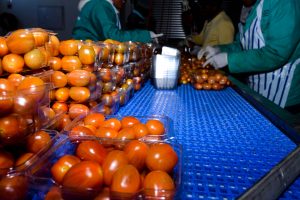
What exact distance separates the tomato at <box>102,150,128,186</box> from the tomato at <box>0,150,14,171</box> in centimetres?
21

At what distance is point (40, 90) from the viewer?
727 mm

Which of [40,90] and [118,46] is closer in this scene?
[40,90]

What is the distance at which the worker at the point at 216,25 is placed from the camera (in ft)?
12.9

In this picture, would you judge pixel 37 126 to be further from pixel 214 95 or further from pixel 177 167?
pixel 214 95

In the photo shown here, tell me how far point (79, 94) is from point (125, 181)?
0.59m

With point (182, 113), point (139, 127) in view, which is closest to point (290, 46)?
point (182, 113)

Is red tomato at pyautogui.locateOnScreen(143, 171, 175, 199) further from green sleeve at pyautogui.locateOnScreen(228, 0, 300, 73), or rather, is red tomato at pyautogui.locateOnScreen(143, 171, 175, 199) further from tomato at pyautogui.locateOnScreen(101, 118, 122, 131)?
green sleeve at pyautogui.locateOnScreen(228, 0, 300, 73)

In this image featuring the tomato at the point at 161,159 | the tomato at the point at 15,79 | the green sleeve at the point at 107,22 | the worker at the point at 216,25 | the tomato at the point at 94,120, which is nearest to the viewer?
the tomato at the point at 161,159

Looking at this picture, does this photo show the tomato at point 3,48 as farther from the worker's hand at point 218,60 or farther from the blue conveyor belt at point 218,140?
the worker's hand at point 218,60

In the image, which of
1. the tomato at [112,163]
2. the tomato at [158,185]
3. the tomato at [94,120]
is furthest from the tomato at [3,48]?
the tomato at [158,185]

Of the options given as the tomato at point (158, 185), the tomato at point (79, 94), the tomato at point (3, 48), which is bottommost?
the tomato at point (158, 185)

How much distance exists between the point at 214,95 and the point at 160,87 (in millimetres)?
392

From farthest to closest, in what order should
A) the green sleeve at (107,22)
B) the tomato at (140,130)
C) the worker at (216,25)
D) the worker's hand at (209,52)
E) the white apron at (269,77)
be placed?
1. the worker at (216,25)
2. the green sleeve at (107,22)
3. the worker's hand at (209,52)
4. the white apron at (269,77)
5. the tomato at (140,130)

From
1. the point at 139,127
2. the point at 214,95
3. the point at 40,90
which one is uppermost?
the point at 40,90
